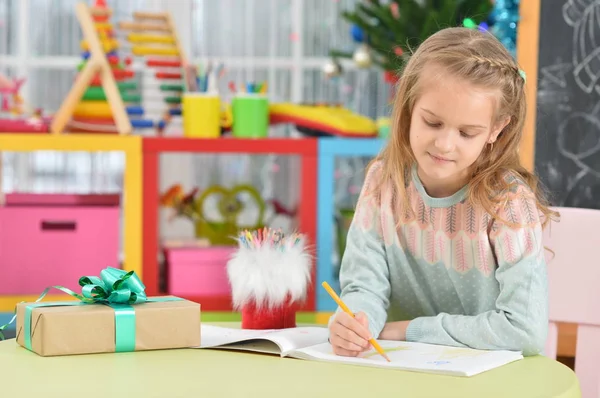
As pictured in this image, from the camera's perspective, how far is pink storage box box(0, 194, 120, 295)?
3.00 meters

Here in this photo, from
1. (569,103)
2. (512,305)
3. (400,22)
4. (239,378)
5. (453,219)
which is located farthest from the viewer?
(400,22)

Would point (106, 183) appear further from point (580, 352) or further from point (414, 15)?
point (580, 352)

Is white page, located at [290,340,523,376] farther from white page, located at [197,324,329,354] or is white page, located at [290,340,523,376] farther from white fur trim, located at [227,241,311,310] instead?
white fur trim, located at [227,241,311,310]

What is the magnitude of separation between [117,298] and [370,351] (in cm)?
Answer: 35

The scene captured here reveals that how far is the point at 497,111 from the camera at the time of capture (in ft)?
4.73

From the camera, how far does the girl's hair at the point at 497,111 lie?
1432 millimetres

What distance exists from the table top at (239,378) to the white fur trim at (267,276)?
0.61 ft

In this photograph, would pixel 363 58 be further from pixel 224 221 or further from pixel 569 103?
pixel 569 103

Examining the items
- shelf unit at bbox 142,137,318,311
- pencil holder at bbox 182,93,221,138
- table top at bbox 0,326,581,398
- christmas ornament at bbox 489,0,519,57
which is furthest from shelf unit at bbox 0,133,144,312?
table top at bbox 0,326,581,398

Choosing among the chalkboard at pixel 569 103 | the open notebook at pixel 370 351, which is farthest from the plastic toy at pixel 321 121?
the open notebook at pixel 370 351

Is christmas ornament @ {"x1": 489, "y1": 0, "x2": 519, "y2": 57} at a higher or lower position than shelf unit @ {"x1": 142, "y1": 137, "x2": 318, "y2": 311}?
higher

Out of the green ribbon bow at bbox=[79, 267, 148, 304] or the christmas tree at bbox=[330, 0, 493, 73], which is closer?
the green ribbon bow at bbox=[79, 267, 148, 304]

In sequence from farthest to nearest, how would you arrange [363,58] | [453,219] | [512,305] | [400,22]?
[363,58]
[400,22]
[453,219]
[512,305]

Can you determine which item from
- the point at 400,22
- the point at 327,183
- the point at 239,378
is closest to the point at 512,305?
the point at 239,378
